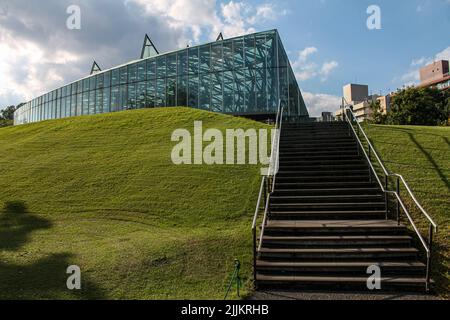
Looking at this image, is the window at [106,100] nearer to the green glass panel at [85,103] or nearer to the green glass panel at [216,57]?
the green glass panel at [85,103]

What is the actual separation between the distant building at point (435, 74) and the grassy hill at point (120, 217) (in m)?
96.1

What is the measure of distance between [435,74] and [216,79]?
310 ft

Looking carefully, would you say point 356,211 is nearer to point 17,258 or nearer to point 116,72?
point 17,258

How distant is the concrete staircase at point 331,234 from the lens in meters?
6.38

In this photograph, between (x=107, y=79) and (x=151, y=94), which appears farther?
(x=107, y=79)

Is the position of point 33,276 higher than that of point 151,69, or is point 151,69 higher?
point 151,69

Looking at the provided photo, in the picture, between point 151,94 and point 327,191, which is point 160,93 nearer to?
point 151,94

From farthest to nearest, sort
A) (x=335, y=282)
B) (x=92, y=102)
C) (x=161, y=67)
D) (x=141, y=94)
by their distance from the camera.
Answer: (x=92, y=102) → (x=141, y=94) → (x=161, y=67) → (x=335, y=282)

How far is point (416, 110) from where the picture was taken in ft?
134

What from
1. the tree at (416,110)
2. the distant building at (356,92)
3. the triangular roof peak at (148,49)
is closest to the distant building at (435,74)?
the distant building at (356,92)

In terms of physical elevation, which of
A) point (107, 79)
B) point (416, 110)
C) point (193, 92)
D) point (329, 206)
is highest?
point (107, 79)

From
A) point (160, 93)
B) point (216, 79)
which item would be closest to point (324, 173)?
point (216, 79)

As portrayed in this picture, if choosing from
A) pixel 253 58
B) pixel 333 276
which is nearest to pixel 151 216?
pixel 333 276

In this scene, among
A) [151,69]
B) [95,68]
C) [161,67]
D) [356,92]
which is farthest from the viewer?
[356,92]
